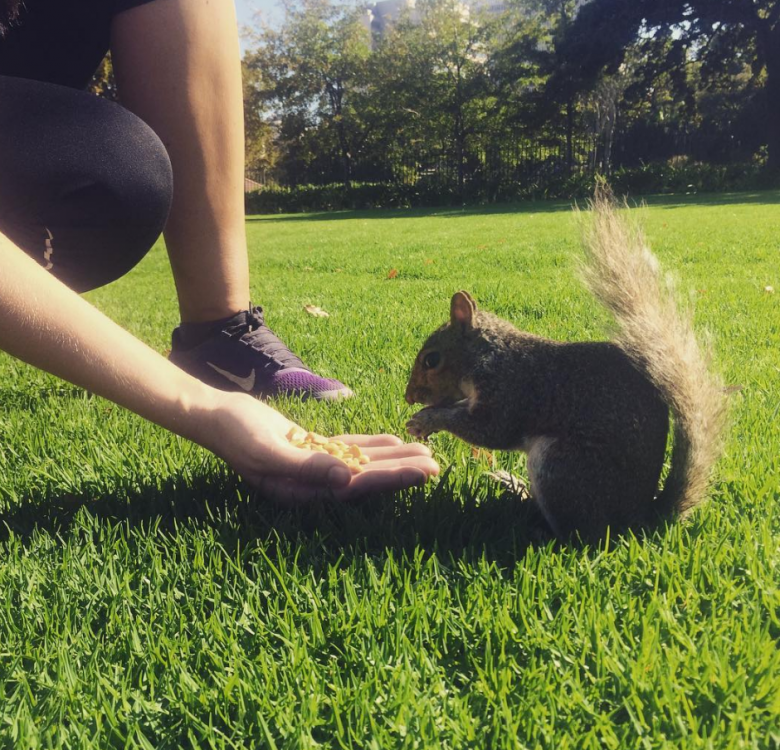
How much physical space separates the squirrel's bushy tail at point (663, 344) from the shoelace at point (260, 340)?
1.37 metres

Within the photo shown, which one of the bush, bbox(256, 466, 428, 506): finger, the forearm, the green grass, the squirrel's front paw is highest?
the bush

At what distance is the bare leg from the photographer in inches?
90.6

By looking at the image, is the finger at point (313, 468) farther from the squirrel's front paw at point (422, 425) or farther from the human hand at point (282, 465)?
the squirrel's front paw at point (422, 425)

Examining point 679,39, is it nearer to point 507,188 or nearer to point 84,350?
point 507,188

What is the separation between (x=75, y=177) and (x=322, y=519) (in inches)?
46.0

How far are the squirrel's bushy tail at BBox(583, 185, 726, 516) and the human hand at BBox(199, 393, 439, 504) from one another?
21.1 inches

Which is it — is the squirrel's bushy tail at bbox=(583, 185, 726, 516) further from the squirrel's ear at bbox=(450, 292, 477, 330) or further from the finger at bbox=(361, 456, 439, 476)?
the finger at bbox=(361, 456, 439, 476)

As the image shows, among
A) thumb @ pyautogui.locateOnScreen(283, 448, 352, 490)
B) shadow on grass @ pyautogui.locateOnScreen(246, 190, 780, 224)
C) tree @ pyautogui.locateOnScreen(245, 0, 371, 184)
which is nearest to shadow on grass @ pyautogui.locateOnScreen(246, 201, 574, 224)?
shadow on grass @ pyautogui.locateOnScreen(246, 190, 780, 224)

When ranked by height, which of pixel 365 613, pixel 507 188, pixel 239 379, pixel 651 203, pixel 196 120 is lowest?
pixel 365 613

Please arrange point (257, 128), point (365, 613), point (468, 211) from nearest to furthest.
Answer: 1. point (365, 613)
2. point (468, 211)
3. point (257, 128)

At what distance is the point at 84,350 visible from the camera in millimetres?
1413

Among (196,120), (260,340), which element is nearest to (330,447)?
(260,340)

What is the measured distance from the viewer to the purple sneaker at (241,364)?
8.46ft

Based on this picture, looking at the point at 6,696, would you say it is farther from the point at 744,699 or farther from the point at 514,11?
the point at 514,11
